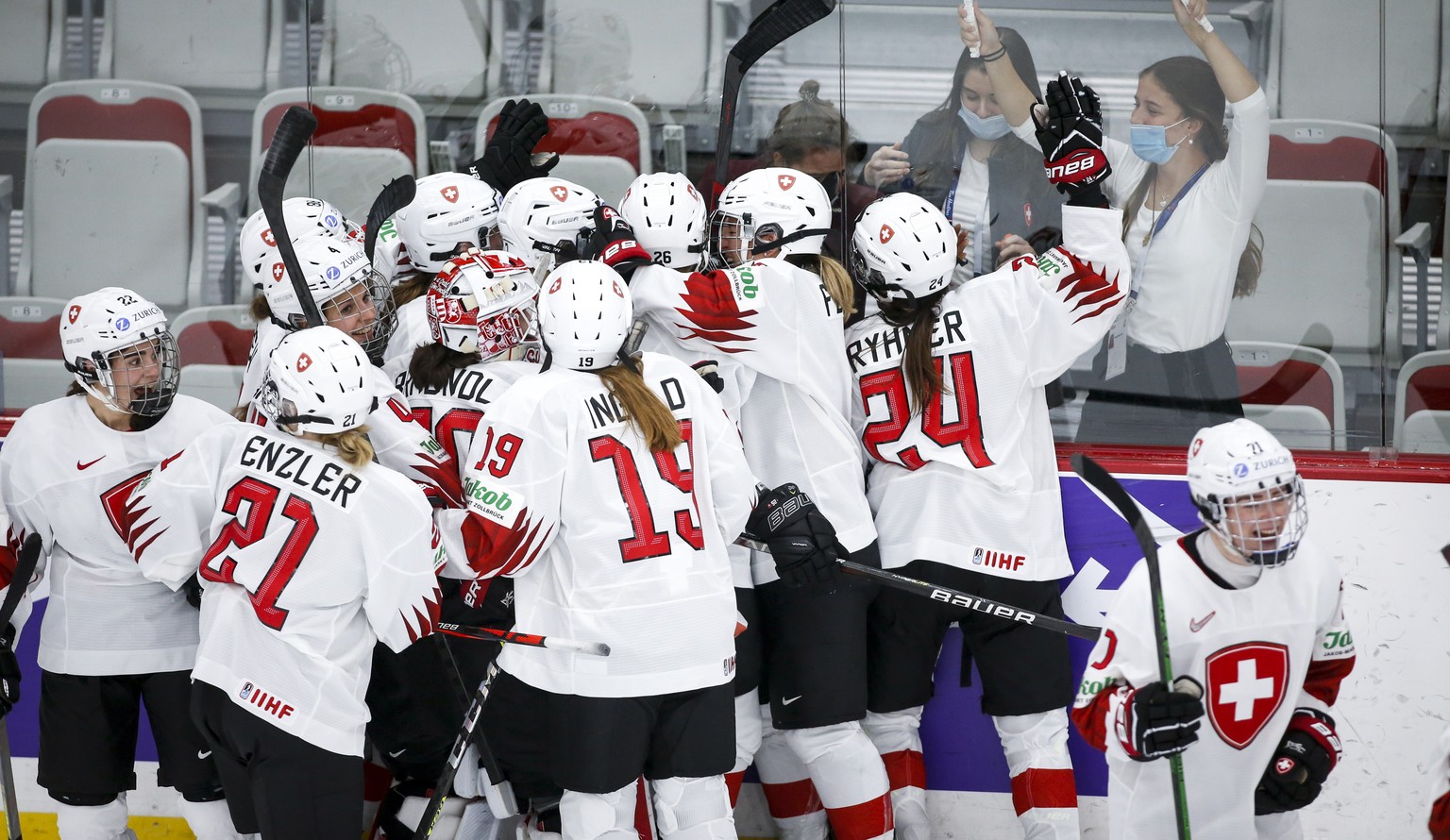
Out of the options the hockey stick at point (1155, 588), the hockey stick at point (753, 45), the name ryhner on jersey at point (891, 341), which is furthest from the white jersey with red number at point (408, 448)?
the hockey stick at point (1155, 588)

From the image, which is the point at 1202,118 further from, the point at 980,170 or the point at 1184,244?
the point at 980,170

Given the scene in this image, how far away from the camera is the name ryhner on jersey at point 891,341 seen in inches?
126

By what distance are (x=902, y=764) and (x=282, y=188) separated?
1.95 metres

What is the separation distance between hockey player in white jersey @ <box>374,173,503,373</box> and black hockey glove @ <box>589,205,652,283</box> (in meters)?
0.35

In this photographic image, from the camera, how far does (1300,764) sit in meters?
2.47

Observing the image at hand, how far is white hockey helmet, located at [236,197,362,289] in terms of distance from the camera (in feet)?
11.1

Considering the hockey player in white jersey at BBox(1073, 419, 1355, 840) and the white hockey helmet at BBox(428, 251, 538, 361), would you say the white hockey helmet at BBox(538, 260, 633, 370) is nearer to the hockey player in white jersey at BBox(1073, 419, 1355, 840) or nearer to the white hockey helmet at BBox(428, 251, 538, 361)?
the white hockey helmet at BBox(428, 251, 538, 361)

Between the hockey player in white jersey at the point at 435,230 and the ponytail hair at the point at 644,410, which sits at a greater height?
the hockey player in white jersey at the point at 435,230

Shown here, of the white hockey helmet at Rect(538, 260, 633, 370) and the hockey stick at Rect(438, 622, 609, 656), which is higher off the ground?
the white hockey helmet at Rect(538, 260, 633, 370)

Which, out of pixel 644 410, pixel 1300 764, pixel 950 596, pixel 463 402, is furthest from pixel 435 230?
pixel 1300 764

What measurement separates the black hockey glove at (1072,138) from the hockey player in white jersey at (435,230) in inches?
52.5

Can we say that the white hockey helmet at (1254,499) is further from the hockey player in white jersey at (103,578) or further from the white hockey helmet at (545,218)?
the hockey player in white jersey at (103,578)

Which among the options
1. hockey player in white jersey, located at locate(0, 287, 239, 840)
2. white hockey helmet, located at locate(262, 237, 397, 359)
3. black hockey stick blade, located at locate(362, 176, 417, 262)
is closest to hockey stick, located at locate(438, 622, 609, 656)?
hockey player in white jersey, located at locate(0, 287, 239, 840)

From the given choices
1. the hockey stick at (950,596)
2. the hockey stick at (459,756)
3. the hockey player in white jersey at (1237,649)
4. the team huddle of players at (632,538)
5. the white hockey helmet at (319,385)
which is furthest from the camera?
the hockey stick at (950,596)
